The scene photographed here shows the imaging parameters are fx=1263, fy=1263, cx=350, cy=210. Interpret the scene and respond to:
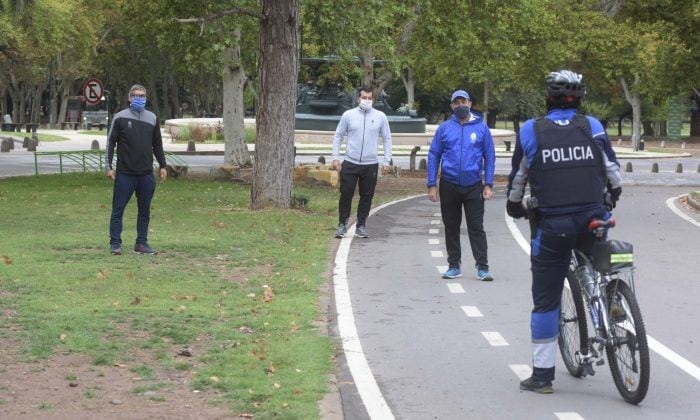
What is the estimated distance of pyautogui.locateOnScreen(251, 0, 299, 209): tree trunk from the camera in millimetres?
20781

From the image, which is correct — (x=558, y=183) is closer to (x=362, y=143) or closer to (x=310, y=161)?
(x=362, y=143)

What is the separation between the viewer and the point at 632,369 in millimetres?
7309

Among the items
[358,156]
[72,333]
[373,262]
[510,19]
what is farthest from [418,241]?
[510,19]

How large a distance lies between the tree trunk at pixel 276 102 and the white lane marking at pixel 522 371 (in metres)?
12.7

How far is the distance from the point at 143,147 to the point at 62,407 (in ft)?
24.6

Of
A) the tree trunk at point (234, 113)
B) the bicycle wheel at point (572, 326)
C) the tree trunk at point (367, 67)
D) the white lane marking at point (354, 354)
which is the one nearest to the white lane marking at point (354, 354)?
the white lane marking at point (354, 354)

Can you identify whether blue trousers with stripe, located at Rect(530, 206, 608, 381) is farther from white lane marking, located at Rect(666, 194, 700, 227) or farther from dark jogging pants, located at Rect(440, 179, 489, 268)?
white lane marking, located at Rect(666, 194, 700, 227)

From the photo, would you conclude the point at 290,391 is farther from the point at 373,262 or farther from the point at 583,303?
the point at 373,262

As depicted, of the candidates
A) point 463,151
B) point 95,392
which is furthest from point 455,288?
point 95,392

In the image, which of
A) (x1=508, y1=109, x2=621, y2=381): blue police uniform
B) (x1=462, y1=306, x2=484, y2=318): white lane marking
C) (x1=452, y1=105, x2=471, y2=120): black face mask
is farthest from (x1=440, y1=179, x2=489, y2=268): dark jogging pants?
(x1=508, y1=109, x2=621, y2=381): blue police uniform

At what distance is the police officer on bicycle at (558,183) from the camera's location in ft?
24.5

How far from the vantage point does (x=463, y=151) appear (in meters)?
13.1

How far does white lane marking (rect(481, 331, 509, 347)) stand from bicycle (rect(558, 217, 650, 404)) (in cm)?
164

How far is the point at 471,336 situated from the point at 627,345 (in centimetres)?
269
